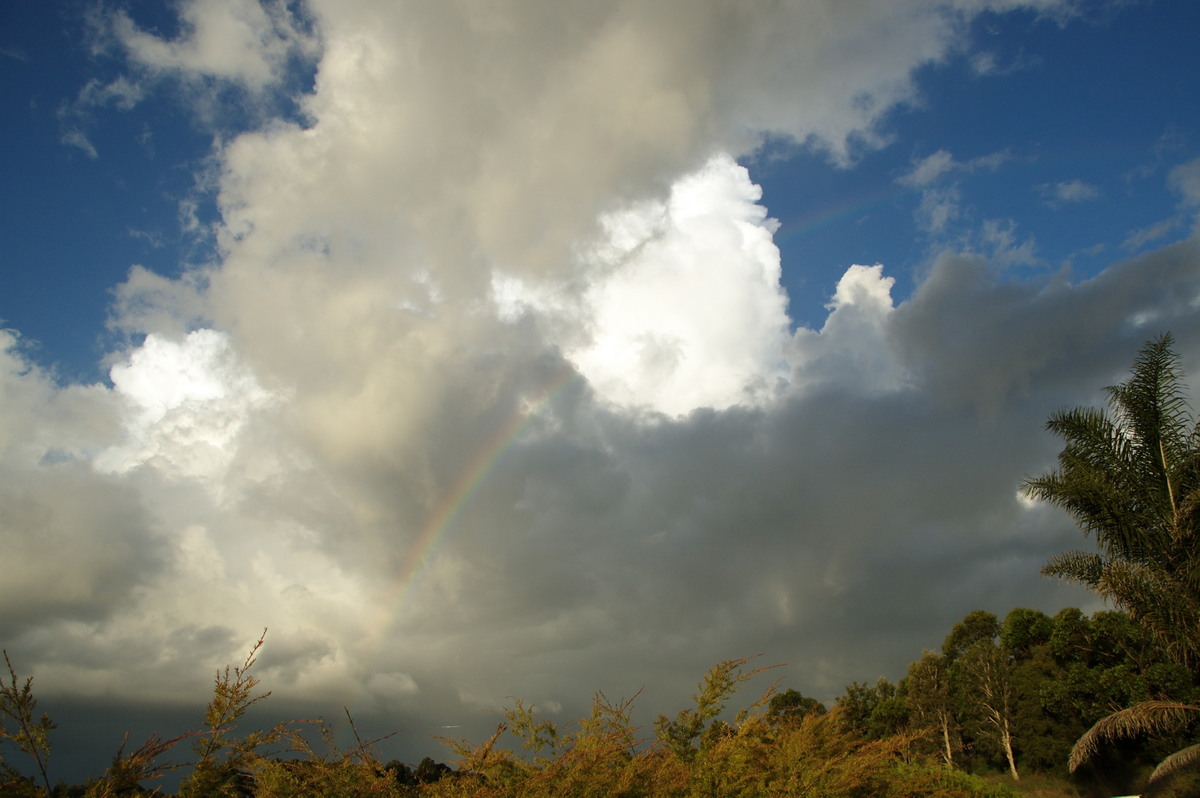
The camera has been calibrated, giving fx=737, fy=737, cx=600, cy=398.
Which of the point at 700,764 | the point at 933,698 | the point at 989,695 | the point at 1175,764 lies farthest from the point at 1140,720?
the point at 933,698

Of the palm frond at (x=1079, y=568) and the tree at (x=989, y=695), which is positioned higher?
the palm frond at (x=1079, y=568)

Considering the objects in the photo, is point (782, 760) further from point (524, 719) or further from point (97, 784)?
point (97, 784)

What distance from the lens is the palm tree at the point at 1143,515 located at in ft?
63.1

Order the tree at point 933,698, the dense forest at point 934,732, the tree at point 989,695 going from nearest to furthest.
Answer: the dense forest at point 934,732, the tree at point 989,695, the tree at point 933,698

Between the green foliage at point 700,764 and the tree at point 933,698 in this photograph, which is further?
the tree at point 933,698

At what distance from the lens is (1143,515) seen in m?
21.3

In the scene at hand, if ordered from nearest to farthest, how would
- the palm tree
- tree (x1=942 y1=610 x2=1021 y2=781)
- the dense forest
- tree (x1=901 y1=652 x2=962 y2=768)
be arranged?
the dense forest, the palm tree, tree (x1=942 y1=610 x2=1021 y2=781), tree (x1=901 y1=652 x2=962 y2=768)

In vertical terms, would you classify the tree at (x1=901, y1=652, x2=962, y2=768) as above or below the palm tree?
below

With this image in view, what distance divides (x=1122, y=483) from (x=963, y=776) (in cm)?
1053

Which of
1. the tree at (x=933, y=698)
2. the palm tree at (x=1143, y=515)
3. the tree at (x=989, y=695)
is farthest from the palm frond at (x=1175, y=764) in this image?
the tree at (x=933, y=698)

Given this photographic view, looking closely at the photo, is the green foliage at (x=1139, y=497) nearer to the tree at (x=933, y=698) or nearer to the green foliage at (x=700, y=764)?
the green foliage at (x=700, y=764)

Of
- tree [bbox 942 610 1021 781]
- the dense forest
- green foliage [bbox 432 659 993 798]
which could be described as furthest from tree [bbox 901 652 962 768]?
green foliage [bbox 432 659 993 798]

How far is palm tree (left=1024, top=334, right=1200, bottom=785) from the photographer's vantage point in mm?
19219

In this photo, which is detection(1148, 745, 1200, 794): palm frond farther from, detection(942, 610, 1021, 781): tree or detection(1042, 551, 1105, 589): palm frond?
detection(942, 610, 1021, 781): tree
